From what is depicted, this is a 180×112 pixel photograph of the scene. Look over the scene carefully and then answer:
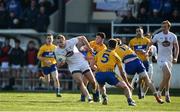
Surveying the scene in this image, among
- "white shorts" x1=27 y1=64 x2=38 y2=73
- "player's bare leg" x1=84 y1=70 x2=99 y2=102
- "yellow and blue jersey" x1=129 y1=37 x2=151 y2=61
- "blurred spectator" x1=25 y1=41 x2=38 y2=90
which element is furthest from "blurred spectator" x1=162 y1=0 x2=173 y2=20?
"player's bare leg" x1=84 y1=70 x2=99 y2=102

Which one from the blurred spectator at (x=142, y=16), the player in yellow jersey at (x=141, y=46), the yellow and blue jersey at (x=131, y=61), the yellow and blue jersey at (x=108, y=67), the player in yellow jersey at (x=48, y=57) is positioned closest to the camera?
the yellow and blue jersey at (x=108, y=67)

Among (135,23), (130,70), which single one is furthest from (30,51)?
(130,70)

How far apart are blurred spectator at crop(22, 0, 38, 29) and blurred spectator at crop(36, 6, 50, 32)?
0.80 feet

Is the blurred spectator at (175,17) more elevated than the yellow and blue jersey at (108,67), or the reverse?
the blurred spectator at (175,17)

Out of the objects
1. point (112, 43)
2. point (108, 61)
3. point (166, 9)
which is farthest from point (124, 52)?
point (166, 9)

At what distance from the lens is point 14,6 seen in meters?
40.1

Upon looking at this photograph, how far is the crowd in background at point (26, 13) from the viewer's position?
38.3 metres

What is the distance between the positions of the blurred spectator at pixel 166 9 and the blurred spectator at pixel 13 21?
Result: 289 inches

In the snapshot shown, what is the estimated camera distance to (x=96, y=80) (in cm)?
2398

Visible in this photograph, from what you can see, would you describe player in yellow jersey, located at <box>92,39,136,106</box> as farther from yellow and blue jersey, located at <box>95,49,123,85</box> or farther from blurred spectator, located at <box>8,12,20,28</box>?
blurred spectator, located at <box>8,12,20,28</box>

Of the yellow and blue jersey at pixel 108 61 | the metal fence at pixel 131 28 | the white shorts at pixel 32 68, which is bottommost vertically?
the white shorts at pixel 32 68

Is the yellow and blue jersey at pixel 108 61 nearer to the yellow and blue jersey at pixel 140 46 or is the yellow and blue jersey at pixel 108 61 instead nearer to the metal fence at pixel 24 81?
the yellow and blue jersey at pixel 140 46

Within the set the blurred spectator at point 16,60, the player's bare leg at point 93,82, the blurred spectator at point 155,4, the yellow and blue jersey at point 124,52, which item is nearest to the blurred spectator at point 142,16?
the blurred spectator at point 155,4

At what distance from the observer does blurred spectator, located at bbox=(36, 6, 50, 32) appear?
37906 millimetres
